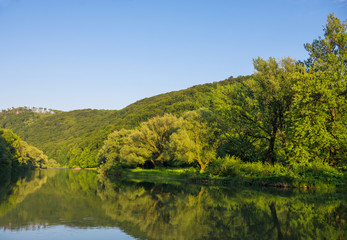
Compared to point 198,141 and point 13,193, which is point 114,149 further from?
point 13,193

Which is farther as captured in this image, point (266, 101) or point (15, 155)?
point (15, 155)

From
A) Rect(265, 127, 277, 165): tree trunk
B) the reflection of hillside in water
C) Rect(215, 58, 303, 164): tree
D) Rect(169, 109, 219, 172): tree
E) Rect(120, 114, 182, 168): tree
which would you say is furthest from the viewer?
Rect(120, 114, 182, 168): tree

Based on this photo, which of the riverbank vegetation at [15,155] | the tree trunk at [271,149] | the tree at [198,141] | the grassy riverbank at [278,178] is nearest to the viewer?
the grassy riverbank at [278,178]

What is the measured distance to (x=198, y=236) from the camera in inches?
437

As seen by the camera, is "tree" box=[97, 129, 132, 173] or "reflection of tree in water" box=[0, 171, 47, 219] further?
"tree" box=[97, 129, 132, 173]

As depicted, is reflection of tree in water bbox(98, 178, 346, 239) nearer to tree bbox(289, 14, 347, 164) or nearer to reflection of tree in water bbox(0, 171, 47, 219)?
reflection of tree in water bbox(0, 171, 47, 219)

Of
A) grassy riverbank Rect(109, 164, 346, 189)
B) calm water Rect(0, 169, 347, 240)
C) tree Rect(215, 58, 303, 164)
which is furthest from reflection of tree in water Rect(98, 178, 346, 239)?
tree Rect(215, 58, 303, 164)

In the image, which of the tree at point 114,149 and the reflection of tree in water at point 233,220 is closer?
the reflection of tree in water at point 233,220

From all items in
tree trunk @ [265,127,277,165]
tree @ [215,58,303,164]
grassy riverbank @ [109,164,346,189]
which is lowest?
grassy riverbank @ [109,164,346,189]

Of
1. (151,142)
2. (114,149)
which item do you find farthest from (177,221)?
(114,149)

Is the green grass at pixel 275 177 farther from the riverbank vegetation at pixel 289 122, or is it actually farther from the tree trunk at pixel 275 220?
the tree trunk at pixel 275 220

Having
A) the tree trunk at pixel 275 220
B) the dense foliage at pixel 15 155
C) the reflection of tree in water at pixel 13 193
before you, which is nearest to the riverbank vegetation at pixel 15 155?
the dense foliage at pixel 15 155

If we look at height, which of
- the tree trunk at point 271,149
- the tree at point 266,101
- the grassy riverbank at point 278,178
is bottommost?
the grassy riverbank at point 278,178

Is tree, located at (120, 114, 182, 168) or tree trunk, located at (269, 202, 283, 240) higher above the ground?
tree, located at (120, 114, 182, 168)
